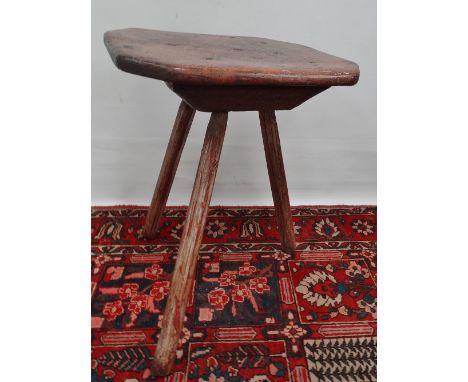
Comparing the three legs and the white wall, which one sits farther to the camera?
the white wall

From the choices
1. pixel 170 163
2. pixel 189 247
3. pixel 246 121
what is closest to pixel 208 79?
pixel 189 247

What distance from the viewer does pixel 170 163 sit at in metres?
1.13

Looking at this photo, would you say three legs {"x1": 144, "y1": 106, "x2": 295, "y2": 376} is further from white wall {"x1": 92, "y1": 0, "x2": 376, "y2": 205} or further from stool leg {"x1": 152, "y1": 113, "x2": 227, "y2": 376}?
white wall {"x1": 92, "y1": 0, "x2": 376, "y2": 205}

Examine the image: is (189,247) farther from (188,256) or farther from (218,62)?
(218,62)

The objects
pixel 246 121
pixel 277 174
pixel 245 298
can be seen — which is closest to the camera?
pixel 245 298

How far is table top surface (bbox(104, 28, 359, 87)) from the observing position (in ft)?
2.12

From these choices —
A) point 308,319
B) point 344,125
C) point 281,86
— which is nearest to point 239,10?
point 344,125

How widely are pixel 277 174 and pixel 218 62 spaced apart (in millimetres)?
494

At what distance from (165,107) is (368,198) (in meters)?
0.86

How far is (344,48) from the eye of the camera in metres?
1.37

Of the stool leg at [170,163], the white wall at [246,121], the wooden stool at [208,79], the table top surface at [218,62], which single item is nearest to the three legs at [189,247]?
the wooden stool at [208,79]

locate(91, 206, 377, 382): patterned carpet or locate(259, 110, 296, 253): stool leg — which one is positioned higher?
locate(259, 110, 296, 253): stool leg

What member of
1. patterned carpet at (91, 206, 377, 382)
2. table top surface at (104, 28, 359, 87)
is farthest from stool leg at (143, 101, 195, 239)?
table top surface at (104, 28, 359, 87)

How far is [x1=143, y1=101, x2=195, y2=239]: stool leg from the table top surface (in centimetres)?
21
